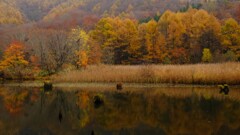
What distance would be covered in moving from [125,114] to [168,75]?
1193 cm

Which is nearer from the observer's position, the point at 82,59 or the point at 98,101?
the point at 98,101

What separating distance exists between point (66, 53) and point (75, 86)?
1281 centimetres

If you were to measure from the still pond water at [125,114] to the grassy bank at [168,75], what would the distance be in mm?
3660

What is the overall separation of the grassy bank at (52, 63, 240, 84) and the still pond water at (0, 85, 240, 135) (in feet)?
12.0

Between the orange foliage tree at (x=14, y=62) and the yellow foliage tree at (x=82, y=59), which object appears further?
the yellow foliage tree at (x=82, y=59)

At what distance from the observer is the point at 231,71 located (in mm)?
23594

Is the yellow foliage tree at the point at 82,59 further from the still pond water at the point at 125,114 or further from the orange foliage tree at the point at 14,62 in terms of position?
the still pond water at the point at 125,114

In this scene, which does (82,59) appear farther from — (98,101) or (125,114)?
(125,114)

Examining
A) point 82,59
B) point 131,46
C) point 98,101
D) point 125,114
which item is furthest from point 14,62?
point 125,114

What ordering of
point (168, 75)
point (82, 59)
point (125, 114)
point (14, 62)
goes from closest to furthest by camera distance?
point (125, 114)
point (168, 75)
point (82, 59)
point (14, 62)

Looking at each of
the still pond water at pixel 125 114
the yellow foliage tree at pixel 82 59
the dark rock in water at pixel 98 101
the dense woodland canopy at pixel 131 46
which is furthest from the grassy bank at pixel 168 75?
the dark rock in water at pixel 98 101

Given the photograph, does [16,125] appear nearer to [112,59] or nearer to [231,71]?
[231,71]

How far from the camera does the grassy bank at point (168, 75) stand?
23781mm

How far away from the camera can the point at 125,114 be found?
14047mm
